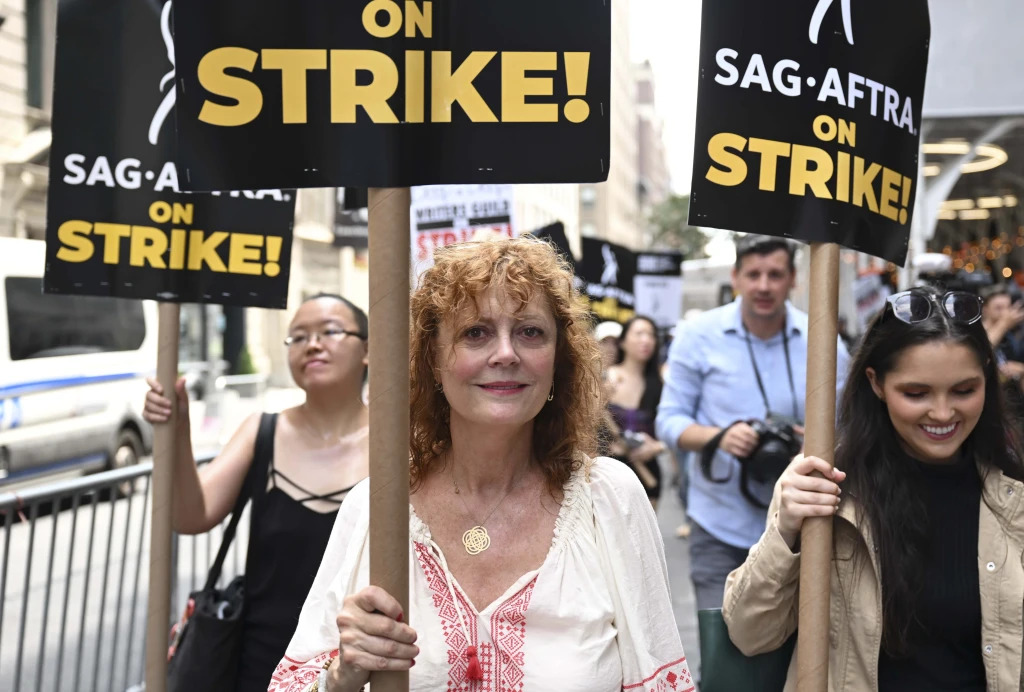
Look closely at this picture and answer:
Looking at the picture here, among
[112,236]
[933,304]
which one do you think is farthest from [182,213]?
[933,304]

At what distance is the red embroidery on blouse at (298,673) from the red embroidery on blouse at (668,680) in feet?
2.00

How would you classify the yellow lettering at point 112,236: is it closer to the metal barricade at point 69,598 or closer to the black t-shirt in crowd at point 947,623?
the metal barricade at point 69,598

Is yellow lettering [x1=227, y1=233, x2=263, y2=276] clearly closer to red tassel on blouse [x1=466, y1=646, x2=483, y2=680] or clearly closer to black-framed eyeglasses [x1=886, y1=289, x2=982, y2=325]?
red tassel on blouse [x1=466, y1=646, x2=483, y2=680]

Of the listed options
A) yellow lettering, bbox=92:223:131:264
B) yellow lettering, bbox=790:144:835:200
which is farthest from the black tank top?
yellow lettering, bbox=790:144:835:200

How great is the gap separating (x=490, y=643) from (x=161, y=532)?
58.1 inches

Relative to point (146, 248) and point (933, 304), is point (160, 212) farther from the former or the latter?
point (933, 304)

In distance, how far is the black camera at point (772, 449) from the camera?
13.5 ft

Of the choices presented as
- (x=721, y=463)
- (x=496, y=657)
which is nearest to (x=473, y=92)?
(x=496, y=657)

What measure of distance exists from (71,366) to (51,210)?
905 centimetres

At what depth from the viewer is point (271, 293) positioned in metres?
3.65

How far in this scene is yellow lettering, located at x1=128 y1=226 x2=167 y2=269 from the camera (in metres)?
3.39

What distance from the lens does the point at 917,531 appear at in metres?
2.50

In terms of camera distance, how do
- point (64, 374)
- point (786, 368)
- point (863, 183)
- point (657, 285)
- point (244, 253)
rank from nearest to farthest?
point (863, 183)
point (244, 253)
point (786, 368)
point (64, 374)
point (657, 285)

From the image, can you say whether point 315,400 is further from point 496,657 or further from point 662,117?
point 662,117
